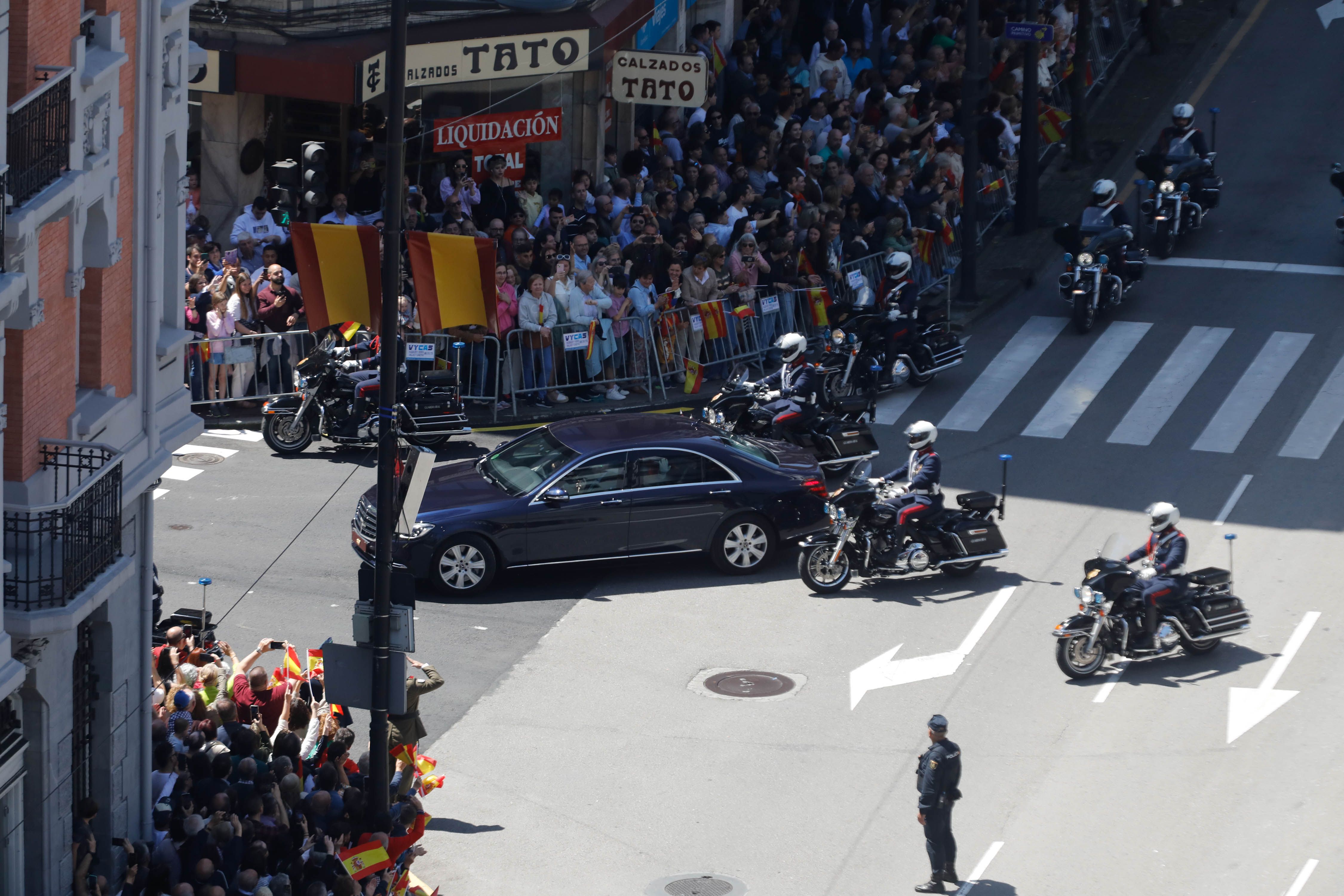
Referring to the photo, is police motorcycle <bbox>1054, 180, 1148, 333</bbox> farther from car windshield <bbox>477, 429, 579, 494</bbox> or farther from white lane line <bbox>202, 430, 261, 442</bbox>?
white lane line <bbox>202, 430, 261, 442</bbox>

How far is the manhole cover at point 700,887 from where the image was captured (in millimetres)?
14898

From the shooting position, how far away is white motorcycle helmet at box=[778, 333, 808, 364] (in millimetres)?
23469

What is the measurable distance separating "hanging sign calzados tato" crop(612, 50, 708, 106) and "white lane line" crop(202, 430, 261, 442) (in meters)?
7.71

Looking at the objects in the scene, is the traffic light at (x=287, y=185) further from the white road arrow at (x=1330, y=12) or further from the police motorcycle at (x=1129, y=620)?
the white road arrow at (x=1330, y=12)

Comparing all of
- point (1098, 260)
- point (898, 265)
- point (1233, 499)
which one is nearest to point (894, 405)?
point (898, 265)

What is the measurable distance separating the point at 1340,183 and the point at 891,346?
337 inches

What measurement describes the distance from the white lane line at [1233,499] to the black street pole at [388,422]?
36.6ft

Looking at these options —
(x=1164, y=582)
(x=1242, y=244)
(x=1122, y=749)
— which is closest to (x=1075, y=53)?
(x=1242, y=244)

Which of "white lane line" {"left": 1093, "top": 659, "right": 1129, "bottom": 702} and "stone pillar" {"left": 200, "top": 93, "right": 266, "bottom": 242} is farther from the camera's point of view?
"stone pillar" {"left": 200, "top": 93, "right": 266, "bottom": 242}

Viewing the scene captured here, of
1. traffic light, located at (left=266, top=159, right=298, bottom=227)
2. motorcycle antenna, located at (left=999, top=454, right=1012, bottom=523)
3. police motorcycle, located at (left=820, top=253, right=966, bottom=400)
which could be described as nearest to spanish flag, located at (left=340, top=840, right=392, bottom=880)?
motorcycle antenna, located at (left=999, top=454, right=1012, bottom=523)

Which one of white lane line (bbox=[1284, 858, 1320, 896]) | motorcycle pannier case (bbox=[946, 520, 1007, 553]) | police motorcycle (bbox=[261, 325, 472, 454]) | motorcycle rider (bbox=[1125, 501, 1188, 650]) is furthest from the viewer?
police motorcycle (bbox=[261, 325, 472, 454])

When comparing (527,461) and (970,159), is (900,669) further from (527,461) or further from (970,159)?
(970,159)

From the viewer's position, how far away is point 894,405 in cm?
2575

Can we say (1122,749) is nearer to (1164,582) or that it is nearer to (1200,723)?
(1200,723)
